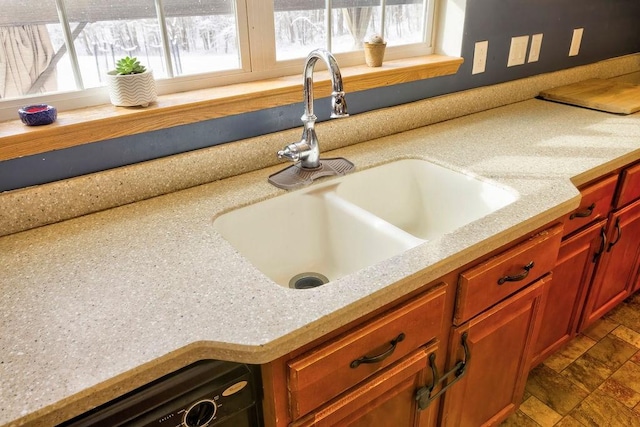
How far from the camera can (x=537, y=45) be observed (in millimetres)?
1997

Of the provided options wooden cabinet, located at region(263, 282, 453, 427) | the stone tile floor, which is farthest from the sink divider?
the stone tile floor

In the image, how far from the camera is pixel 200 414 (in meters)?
0.77

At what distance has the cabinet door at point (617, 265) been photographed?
1593 mm

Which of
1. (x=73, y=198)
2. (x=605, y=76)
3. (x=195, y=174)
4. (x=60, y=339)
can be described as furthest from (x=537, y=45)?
(x=60, y=339)

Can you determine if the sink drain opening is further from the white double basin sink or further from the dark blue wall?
the dark blue wall

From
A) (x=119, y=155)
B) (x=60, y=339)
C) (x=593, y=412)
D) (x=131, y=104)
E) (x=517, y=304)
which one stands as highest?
(x=131, y=104)

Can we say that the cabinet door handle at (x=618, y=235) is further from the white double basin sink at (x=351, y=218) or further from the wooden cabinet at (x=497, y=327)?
the white double basin sink at (x=351, y=218)

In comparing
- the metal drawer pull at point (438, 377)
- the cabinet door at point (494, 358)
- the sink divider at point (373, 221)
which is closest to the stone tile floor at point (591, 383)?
the cabinet door at point (494, 358)

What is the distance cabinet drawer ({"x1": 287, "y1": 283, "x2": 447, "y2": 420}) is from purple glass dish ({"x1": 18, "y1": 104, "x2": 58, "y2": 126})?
766 millimetres

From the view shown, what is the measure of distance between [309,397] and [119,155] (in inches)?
A: 29.2

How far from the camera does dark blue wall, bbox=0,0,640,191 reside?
1.09 meters

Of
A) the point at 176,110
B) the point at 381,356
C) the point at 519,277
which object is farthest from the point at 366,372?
the point at 176,110

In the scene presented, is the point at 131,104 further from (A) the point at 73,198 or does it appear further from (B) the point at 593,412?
(B) the point at 593,412

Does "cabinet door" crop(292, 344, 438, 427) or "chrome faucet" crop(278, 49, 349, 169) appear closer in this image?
"cabinet door" crop(292, 344, 438, 427)
